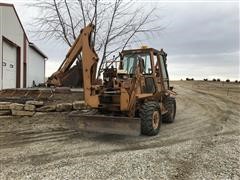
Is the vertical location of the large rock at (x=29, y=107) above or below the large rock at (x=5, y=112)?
above

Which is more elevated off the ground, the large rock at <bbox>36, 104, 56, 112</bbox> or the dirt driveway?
the large rock at <bbox>36, 104, 56, 112</bbox>

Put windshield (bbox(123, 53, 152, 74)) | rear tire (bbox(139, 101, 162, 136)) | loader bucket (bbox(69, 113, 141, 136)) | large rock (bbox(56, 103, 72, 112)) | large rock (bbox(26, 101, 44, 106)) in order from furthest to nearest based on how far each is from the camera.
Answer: large rock (bbox(56, 103, 72, 112)) < large rock (bbox(26, 101, 44, 106)) < windshield (bbox(123, 53, 152, 74)) < rear tire (bbox(139, 101, 162, 136)) < loader bucket (bbox(69, 113, 141, 136))

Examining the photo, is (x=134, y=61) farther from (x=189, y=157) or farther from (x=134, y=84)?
(x=189, y=157)

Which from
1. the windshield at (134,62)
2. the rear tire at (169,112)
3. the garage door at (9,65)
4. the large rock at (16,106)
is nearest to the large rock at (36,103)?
the large rock at (16,106)

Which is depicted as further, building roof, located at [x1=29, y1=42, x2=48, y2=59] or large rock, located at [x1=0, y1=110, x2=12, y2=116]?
building roof, located at [x1=29, y1=42, x2=48, y2=59]

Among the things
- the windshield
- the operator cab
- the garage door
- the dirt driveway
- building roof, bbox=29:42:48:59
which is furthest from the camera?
building roof, bbox=29:42:48:59

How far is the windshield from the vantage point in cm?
970

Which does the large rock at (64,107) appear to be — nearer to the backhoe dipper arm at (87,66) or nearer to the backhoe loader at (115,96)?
the backhoe loader at (115,96)

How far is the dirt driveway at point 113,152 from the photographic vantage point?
5.66 m

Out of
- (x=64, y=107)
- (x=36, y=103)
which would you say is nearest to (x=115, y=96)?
(x=64, y=107)

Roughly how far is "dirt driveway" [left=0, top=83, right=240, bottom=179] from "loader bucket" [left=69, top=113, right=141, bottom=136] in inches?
12.3

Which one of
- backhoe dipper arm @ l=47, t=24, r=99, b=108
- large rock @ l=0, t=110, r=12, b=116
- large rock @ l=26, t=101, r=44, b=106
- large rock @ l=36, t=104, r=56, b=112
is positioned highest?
backhoe dipper arm @ l=47, t=24, r=99, b=108

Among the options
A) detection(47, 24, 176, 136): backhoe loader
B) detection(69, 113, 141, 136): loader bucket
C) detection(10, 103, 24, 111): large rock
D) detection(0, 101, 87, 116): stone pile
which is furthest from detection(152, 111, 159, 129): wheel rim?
detection(10, 103, 24, 111): large rock

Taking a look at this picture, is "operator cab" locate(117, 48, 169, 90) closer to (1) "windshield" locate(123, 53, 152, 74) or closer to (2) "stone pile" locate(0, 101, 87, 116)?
(1) "windshield" locate(123, 53, 152, 74)
